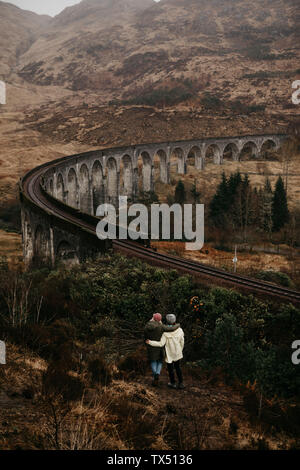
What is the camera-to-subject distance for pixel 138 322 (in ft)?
40.1

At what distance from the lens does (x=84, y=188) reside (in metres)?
48.9

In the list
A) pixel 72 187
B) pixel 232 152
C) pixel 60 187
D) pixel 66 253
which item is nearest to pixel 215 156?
pixel 232 152

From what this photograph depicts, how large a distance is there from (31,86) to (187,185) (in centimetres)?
12195

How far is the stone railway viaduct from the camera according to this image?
23344 mm

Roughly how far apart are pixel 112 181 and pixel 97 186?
3.87 m

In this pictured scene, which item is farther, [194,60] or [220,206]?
[194,60]

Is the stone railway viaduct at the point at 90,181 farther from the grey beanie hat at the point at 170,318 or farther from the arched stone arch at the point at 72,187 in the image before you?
the grey beanie hat at the point at 170,318

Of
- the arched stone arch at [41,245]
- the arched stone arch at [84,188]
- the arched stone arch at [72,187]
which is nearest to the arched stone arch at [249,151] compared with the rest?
the arched stone arch at [84,188]

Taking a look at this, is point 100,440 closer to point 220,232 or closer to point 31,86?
point 220,232

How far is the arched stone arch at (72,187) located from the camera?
45.8 metres

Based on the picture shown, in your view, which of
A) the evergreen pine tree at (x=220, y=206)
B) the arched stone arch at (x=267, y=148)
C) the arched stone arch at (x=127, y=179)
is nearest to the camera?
the evergreen pine tree at (x=220, y=206)

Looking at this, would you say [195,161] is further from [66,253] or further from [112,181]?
[66,253]

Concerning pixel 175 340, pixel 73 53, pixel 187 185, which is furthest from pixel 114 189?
pixel 73 53

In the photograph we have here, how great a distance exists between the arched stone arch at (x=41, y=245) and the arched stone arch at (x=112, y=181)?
27.9m
